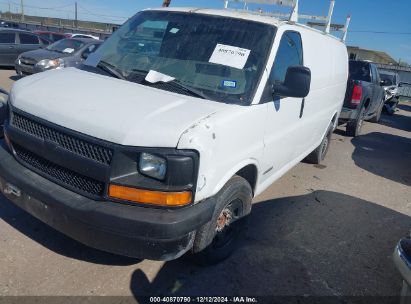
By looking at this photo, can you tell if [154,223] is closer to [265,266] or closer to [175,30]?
[265,266]

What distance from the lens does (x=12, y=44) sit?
47.4 ft

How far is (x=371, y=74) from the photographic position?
10.1 m

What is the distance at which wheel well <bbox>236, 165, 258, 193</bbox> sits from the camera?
3393mm

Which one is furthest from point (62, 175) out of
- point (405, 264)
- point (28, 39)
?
point (28, 39)

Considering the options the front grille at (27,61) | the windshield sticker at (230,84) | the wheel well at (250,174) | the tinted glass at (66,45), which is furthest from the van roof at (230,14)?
the tinted glass at (66,45)

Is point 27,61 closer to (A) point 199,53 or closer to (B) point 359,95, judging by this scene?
(B) point 359,95

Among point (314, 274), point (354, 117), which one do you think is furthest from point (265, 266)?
point (354, 117)

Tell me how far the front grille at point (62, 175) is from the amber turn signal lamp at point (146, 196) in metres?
0.14

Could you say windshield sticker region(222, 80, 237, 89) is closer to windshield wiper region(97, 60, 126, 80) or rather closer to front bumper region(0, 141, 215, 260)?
windshield wiper region(97, 60, 126, 80)

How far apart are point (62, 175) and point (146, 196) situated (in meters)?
0.73

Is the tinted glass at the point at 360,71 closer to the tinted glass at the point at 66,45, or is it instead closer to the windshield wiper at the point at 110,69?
the windshield wiper at the point at 110,69

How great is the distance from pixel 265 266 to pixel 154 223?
59.6 inches

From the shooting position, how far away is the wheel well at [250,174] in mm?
3393

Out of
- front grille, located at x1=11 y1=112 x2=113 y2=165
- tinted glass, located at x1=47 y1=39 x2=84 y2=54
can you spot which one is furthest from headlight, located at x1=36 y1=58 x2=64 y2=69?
front grille, located at x1=11 y1=112 x2=113 y2=165
